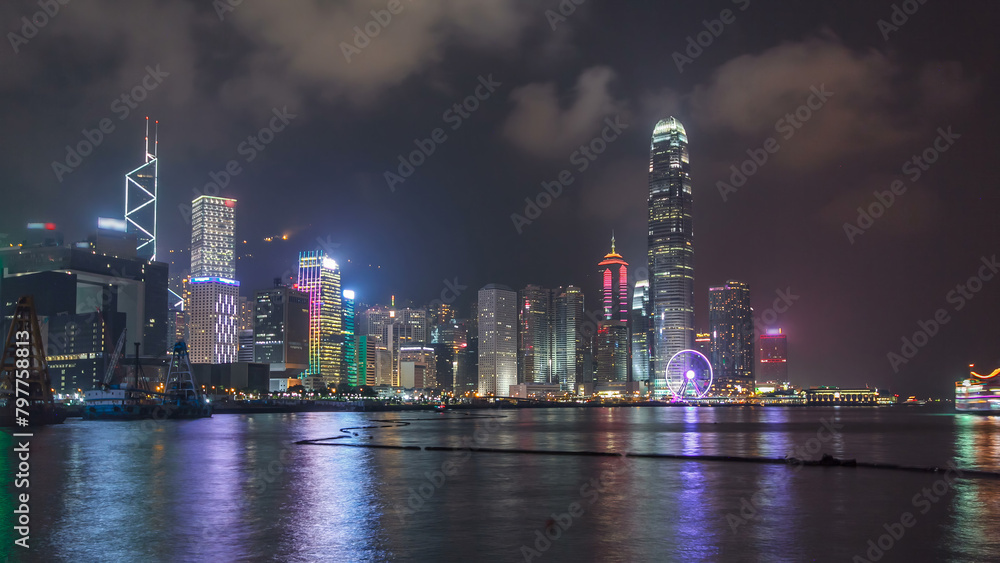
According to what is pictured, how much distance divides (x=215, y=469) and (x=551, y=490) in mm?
20665

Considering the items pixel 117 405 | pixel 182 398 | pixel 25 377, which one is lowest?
pixel 117 405

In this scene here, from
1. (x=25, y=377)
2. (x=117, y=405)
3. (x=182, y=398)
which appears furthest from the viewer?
(x=182, y=398)

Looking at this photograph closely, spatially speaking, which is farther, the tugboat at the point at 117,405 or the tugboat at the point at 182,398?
the tugboat at the point at 182,398

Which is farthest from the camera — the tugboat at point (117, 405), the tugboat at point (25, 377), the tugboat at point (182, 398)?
the tugboat at point (182, 398)

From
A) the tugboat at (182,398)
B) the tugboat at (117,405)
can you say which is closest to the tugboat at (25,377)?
the tugboat at (117,405)

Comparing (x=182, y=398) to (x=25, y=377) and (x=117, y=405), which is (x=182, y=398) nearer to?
(x=117, y=405)

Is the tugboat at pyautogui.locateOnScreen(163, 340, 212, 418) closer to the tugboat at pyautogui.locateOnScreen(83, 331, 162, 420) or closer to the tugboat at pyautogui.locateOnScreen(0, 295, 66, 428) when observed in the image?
the tugboat at pyautogui.locateOnScreen(83, 331, 162, 420)

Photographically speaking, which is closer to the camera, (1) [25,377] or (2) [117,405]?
(1) [25,377]

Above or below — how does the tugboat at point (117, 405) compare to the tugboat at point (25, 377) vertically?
below

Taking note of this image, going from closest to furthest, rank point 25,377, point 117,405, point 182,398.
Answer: point 25,377 → point 117,405 → point 182,398

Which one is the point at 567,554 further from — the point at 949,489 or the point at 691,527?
the point at 949,489

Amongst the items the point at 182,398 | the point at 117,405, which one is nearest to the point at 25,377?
the point at 117,405

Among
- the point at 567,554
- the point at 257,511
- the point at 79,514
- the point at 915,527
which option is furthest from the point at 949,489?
the point at 79,514

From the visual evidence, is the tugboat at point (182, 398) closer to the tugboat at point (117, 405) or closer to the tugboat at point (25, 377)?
the tugboat at point (117, 405)
